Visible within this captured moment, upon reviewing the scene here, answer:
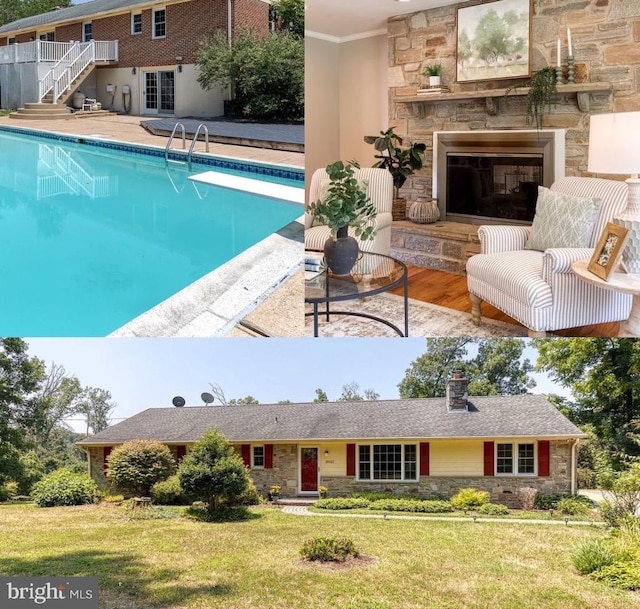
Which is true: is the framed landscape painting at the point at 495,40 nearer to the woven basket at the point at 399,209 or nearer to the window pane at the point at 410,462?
the woven basket at the point at 399,209

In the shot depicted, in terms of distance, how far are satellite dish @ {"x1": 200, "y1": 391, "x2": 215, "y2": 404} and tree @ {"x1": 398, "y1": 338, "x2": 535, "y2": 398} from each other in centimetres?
109

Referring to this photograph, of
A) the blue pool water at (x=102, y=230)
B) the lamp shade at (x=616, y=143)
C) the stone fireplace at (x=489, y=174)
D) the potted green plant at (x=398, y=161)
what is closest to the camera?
the lamp shade at (x=616, y=143)

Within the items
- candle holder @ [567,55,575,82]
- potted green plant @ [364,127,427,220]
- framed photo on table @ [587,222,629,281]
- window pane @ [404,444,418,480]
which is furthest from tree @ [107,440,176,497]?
candle holder @ [567,55,575,82]

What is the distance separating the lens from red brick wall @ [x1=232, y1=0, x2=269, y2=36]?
4062mm

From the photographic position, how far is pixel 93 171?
4.59 meters

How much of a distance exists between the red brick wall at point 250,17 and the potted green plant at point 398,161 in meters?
1.03

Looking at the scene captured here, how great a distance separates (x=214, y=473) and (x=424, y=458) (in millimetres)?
1189

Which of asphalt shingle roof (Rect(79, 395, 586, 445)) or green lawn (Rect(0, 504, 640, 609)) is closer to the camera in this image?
green lawn (Rect(0, 504, 640, 609))

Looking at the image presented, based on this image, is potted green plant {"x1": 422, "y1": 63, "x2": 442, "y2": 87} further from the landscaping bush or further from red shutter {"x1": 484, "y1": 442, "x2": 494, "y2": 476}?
the landscaping bush

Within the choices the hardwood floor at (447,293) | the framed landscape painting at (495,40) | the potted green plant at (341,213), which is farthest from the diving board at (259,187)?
the framed landscape painting at (495,40)

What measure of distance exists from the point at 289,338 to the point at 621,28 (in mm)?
2482

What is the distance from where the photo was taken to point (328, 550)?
405 cm

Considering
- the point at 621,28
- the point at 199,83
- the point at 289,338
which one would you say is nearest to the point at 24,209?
the point at 199,83

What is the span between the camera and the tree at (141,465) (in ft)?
14.1
